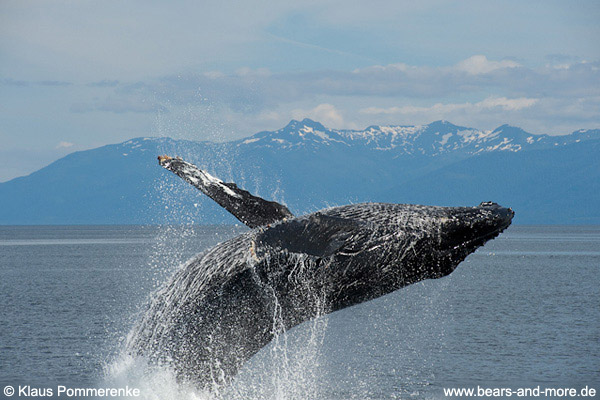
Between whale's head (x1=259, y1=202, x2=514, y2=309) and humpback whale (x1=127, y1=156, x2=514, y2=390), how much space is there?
0.01m

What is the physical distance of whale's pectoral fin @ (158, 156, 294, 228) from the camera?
8.77 meters

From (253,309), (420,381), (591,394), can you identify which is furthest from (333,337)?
(253,309)

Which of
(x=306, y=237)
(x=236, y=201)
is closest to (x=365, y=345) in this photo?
(x=236, y=201)

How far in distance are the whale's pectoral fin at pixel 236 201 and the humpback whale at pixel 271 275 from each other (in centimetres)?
1

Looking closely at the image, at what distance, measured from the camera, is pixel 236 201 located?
8852 mm

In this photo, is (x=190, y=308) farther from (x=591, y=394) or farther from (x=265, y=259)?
(x=591, y=394)

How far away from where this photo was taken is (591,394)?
16.8 metres

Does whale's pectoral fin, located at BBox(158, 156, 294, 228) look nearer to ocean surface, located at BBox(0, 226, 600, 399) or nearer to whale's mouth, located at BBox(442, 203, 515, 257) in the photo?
whale's mouth, located at BBox(442, 203, 515, 257)

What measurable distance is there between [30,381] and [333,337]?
10.3 m

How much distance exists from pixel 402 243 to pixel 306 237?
1.65m

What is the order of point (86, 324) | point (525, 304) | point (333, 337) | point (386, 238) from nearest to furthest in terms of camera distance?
point (386, 238) < point (333, 337) < point (86, 324) < point (525, 304)

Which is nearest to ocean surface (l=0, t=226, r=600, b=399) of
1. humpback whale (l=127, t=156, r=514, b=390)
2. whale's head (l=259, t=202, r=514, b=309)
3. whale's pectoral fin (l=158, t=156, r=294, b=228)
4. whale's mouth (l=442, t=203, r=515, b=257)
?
humpback whale (l=127, t=156, r=514, b=390)

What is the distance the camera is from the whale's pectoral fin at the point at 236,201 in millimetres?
8773

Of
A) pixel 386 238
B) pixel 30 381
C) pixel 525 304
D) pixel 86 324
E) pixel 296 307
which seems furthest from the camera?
pixel 525 304
